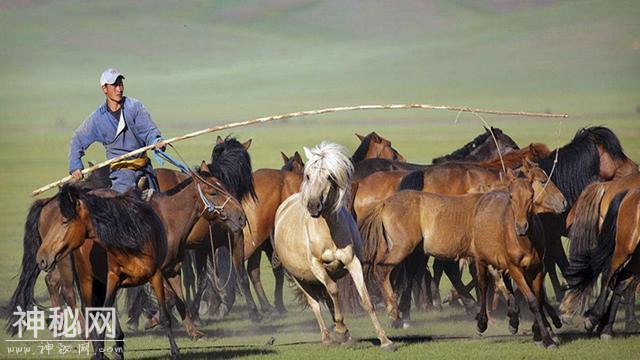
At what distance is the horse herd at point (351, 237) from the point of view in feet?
29.0

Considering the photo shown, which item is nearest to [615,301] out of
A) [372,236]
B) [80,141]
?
[372,236]

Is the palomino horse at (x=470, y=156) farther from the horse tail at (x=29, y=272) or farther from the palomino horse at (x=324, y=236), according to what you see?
the horse tail at (x=29, y=272)

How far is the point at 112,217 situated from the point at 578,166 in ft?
18.3

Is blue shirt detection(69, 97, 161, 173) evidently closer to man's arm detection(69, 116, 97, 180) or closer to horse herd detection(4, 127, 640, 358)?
man's arm detection(69, 116, 97, 180)

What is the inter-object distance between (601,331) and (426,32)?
172 ft

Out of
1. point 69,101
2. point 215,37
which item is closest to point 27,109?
point 69,101

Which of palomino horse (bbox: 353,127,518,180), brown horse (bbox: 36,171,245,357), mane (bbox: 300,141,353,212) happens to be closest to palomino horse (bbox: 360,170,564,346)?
mane (bbox: 300,141,353,212)

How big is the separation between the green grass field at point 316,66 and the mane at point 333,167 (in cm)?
2988

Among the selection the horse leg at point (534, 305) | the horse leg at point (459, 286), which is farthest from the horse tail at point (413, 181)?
the horse leg at point (534, 305)

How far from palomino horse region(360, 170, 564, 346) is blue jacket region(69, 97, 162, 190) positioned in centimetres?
261

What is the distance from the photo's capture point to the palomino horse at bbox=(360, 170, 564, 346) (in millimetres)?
9680

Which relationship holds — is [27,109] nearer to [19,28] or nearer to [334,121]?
[19,28]

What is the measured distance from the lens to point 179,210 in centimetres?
970

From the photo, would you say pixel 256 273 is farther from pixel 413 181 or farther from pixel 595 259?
pixel 595 259
